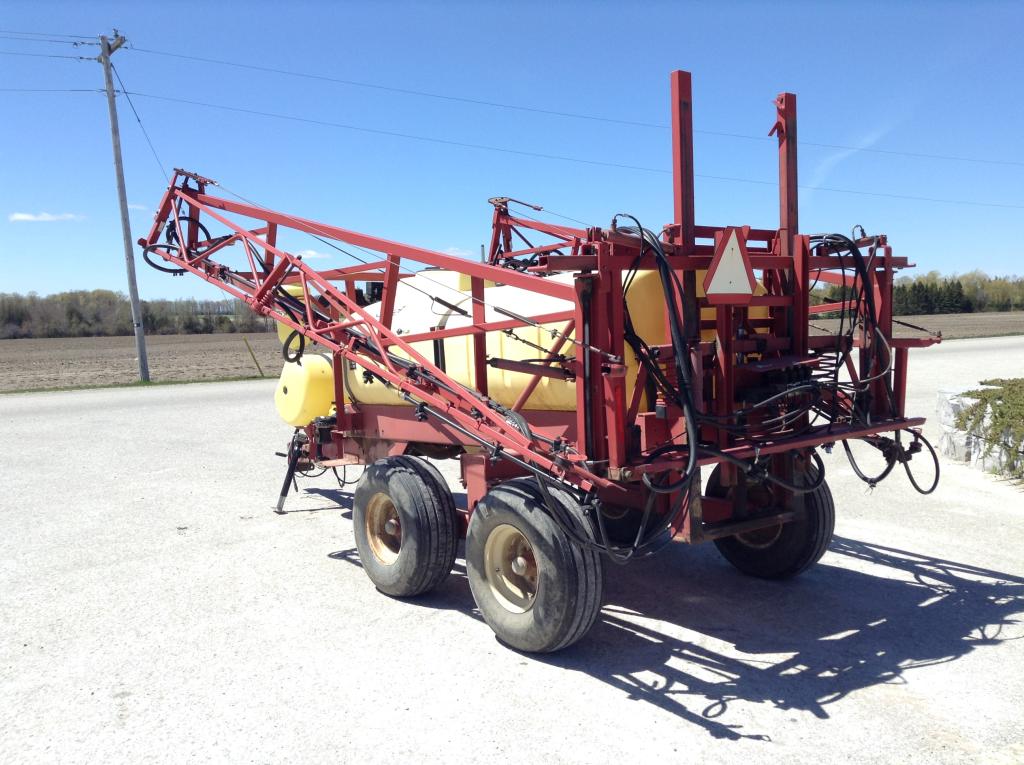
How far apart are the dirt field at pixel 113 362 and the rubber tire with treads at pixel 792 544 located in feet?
71.5

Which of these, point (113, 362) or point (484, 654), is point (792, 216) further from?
point (113, 362)

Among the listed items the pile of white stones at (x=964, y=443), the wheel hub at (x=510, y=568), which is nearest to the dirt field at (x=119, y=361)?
the pile of white stones at (x=964, y=443)

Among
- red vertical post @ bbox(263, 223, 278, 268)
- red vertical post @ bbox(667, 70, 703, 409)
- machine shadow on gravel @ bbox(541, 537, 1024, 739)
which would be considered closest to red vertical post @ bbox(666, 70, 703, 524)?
red vertical post @ bbox(667, 70, 703, 409)

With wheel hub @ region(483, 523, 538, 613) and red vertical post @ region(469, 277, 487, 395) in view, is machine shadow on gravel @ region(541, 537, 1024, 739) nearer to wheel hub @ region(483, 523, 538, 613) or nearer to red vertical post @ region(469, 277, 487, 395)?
wheel hub @ region(483, 523, 538, 613)

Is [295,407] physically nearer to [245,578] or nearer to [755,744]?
[245,578]

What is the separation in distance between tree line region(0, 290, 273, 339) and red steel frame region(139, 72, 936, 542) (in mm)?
59611

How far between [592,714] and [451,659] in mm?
940

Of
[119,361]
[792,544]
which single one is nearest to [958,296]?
[119,361]

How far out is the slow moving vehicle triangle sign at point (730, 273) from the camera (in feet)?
13.1

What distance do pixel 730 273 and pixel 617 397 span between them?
3.06 ft

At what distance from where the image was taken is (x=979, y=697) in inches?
143

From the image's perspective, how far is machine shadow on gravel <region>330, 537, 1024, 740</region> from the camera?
3.81 metres

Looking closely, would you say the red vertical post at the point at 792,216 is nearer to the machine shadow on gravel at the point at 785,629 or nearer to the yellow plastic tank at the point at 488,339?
the yellow plastic tank at the point at 488,339

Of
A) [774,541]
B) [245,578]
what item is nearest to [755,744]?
[774,541]
